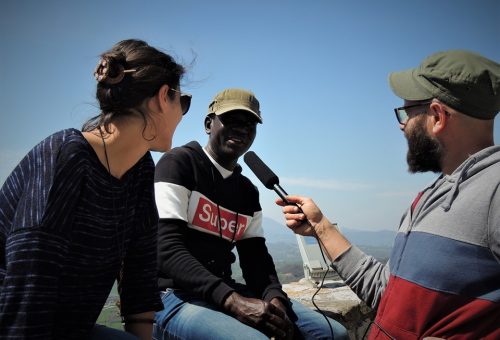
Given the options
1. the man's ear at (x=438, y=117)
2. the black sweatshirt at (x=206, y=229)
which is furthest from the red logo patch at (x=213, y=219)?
the man's ear at (x=438, y=117)

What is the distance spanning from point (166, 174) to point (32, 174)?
4.20 ft

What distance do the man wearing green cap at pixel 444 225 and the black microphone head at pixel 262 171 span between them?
1.30 feet

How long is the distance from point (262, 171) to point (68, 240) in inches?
58.6

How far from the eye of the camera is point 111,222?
191 cm

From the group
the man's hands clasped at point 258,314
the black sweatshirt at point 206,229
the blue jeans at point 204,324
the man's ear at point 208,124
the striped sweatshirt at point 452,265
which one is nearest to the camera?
the striped sweatshirt at point 452,265

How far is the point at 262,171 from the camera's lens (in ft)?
9.05

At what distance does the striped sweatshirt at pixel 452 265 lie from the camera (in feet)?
5.48

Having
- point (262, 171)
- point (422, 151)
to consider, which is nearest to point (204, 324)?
point (262, 171)

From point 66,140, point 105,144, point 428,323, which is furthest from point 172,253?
point 428,323

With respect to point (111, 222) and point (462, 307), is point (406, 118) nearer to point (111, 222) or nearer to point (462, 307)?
point (462, 307)

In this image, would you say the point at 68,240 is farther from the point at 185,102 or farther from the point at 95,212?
the point at 185,102

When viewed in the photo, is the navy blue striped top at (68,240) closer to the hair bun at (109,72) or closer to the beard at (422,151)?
the hair bun at (109,72)

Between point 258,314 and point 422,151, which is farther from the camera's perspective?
point 258,314

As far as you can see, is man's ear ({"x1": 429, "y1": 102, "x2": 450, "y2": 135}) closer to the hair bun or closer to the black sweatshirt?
the black sweatshirt
